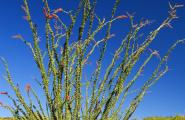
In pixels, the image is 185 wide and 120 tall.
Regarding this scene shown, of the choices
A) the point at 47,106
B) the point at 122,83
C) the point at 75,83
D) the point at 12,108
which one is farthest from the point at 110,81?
the point at 12,108

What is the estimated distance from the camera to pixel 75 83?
12.5 feet

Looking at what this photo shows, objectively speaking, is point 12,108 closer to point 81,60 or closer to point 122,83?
point 81,60

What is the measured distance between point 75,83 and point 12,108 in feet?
2.36

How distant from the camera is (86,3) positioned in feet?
12.3

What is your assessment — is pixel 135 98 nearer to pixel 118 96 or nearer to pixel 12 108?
pixel 118 96

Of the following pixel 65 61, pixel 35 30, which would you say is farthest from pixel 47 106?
pixel 35 30

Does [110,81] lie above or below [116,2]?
below

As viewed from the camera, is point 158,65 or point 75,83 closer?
point 75,83

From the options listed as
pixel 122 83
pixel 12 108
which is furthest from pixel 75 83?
pixel 12 108

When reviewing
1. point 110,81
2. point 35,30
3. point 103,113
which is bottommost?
point 103,113

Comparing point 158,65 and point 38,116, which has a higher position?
point 158,65

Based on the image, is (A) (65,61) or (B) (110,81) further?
(B) (110,81)

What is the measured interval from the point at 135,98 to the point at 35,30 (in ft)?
4.11

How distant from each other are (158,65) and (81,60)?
90 cm
